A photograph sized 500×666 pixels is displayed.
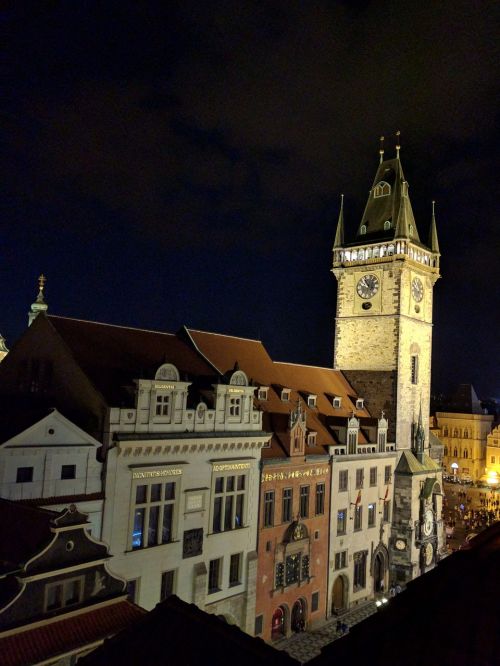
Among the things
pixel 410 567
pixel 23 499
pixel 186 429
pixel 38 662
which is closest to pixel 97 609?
pixel 38 662

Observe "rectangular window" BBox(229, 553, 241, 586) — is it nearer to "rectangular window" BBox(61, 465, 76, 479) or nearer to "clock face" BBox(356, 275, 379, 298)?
→ "rectangular window" BBox(61, 465, 76, 479)

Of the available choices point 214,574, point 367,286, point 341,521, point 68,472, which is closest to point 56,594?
point 68,472

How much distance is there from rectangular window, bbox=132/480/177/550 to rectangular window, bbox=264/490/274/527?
6.76m

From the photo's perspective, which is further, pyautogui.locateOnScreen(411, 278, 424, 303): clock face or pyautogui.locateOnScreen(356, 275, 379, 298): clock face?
pyautogui.locateOnScreen(411, 278, 424, 303): clock face

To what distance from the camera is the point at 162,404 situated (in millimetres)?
24141

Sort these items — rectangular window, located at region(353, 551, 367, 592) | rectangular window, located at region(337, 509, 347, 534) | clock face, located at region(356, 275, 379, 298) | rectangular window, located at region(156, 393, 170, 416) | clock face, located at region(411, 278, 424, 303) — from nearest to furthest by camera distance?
rectangular window, located at region(156, 393, 170, 416)
rectangular window, located at region(337, 509, 347, 534)
rectangular window, located at region(353, 551, 367, 592)
clock face, located at region(356, 275, 379, 298)
clock face, located at region(411, 278, 424, 303)

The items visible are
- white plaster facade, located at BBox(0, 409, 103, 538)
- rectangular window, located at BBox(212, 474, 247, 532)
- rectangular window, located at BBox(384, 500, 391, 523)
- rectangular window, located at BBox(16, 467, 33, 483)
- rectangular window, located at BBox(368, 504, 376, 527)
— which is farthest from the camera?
rectangular window, located at BBox(384, 500, 391, 523)

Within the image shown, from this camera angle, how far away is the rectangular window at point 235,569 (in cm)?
2752

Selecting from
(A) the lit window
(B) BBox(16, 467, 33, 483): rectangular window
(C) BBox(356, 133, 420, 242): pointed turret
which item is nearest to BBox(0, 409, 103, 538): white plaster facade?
(B) BBox(16, 467, 33, 483): rectangular window

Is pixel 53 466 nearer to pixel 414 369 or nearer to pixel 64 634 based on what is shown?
pixel 64 634

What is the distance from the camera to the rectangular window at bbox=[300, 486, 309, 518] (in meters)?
32.4

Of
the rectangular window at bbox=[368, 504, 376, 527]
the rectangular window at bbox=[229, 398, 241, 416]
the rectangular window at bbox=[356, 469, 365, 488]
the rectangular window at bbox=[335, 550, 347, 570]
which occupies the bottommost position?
the rectangular window at bbox=[335, 550, 347, 570]

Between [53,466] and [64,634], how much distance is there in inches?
321

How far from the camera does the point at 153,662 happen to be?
8070mm
